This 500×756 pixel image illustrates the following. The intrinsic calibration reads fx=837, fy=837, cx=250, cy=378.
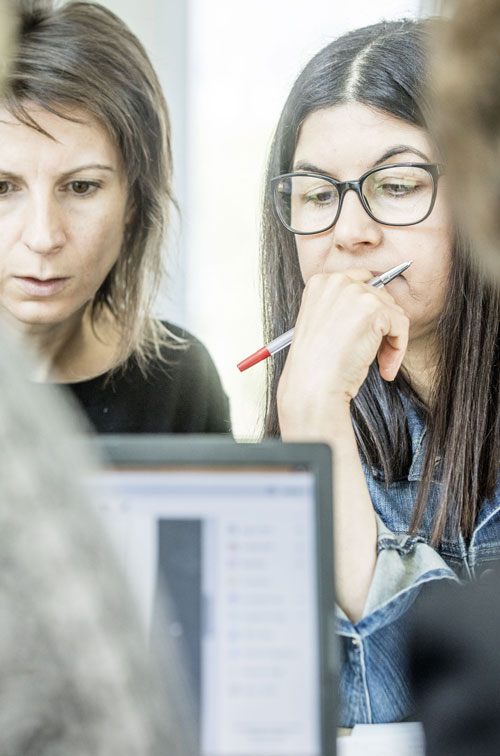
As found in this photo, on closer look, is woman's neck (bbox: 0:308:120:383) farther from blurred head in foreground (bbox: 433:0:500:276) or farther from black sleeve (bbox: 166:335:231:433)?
blurred head in foreground (bbox: 433:0:500:276)

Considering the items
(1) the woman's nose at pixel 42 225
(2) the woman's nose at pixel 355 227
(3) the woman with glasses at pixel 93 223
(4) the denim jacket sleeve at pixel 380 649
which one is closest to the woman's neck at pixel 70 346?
(3) the woman with glasses at pixel 93 223

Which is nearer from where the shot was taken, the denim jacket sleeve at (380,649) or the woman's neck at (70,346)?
the denim jacket sleeve at (380,649)

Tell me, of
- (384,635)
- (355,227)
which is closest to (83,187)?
(355,227)

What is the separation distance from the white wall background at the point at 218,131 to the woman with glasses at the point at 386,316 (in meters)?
0.32

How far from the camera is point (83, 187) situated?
94cm

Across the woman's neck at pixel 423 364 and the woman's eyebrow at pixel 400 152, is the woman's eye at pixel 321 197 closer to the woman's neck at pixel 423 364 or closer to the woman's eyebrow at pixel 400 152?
the woman's eyebrow at pixel 400 152

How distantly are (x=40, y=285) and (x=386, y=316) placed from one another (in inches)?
15.5

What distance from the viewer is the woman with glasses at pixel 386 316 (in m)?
0.79

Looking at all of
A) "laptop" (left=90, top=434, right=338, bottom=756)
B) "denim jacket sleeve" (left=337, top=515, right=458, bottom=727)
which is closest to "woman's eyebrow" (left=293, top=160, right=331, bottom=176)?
"denim jacket sleeve" (left=337, top=515, right=458, bottom=727)

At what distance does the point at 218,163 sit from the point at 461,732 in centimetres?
102

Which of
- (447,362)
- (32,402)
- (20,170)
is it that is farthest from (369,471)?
(32,402)

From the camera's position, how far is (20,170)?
91 centimetres

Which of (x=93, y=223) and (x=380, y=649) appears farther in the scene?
(x=93, y=223)

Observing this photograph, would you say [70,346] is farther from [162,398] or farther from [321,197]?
[321,197]
